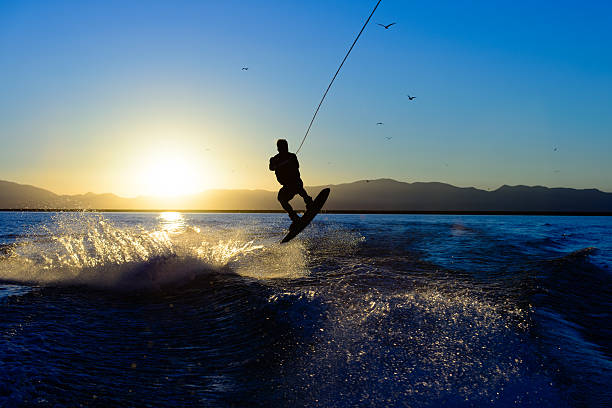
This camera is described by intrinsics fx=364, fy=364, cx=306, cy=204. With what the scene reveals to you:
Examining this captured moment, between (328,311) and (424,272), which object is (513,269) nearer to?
(424,272)

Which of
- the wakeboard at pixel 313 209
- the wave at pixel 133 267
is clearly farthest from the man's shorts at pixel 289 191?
the wave at pixel 133 267

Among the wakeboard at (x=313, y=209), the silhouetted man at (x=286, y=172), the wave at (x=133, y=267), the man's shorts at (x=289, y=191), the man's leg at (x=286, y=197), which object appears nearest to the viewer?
the wave at (x=133, y=267)

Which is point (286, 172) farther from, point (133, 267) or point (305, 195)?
point (133, 267)

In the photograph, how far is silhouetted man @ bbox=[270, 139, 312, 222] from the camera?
439 inches

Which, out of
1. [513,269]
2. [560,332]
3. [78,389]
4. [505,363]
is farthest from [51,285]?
[513,269]

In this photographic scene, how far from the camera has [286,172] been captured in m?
11.2

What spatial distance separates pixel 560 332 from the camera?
6500 mm

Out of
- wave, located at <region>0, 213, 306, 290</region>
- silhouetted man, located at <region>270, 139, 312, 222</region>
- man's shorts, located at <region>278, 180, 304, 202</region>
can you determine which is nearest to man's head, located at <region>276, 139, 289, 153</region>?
silhouetted man, located at <region>270, 139, 312, 222</region>

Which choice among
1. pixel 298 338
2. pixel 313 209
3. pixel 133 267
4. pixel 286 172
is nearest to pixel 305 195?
pixel 313 209

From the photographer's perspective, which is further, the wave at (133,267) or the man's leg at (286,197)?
the man's leg at (286,197)

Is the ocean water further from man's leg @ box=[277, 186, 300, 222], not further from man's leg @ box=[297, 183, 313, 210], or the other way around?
man's leg @ box=[297, 183, 313, 210]

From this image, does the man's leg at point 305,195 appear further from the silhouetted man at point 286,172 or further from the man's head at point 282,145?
the man's head at point 282,145

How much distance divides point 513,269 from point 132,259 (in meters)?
13.3

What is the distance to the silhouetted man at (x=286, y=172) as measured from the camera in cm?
1116
